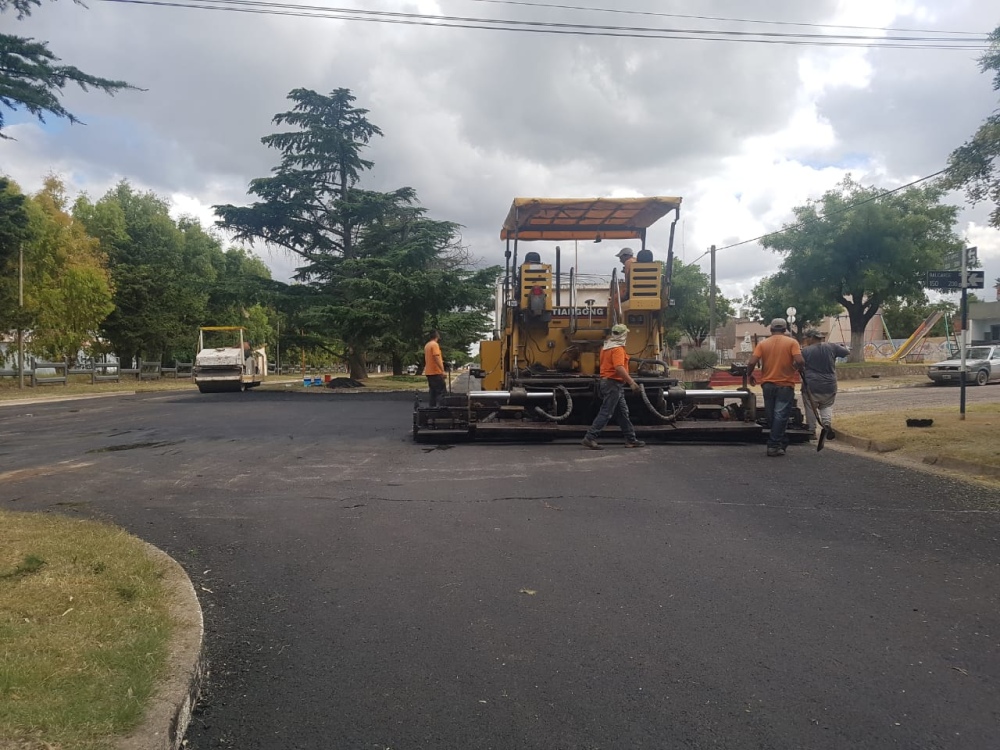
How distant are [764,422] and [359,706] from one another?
29.6ft

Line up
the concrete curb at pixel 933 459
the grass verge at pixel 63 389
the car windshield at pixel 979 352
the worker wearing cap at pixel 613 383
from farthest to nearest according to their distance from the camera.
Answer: the grass verge at pixel 63 389 < the car windshield at pixel 979 352 < the worker wearing cap at pixel 613 383 < the concrete curb at pixel 933 459

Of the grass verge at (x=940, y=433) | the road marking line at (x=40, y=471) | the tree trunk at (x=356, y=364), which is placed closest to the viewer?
the road marking line at (x=40, y=471)

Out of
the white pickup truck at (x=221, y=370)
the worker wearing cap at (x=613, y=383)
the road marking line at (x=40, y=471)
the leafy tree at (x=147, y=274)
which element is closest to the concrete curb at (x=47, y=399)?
the white pickup truck at (x=221, y=370)

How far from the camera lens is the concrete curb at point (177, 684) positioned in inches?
109

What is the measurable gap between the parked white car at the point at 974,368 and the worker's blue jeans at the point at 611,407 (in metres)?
18.6

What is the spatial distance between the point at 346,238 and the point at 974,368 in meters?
24.5

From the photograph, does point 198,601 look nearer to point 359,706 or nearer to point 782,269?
point 359,706

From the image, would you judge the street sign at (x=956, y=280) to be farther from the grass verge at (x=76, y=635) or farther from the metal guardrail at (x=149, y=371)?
the metal guardrail at (x=149, y=371)

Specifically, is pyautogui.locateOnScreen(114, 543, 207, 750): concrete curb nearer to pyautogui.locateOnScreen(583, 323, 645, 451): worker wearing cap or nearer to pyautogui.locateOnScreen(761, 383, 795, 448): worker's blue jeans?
pyautogui.locateOnScreen(583, 323, 645, 451): worker wearing cap

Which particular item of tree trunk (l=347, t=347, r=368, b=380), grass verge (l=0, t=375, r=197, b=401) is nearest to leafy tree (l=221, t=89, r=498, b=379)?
tree trunk (l=347, t=347, r=368, b=380)

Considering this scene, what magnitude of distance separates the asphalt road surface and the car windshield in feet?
71.4

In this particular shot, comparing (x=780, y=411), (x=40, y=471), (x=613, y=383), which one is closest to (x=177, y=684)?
(x=40, y=471)

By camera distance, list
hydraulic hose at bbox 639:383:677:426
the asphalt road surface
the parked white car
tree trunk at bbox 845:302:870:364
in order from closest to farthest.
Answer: the asphalt road surface, hydraulic hose at bbox 639:383:677:426, the parked white car, tree trunk at bbox 845:302:870:364

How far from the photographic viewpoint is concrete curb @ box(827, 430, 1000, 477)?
827cm
